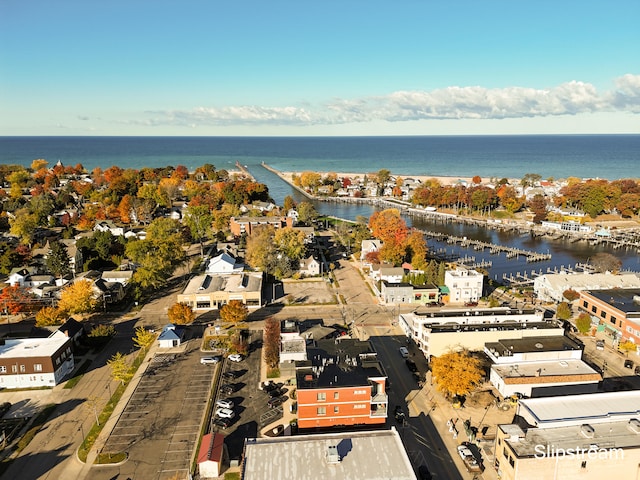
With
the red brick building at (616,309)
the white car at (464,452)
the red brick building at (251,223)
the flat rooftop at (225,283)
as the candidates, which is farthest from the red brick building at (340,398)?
the red brick building at (251,223)

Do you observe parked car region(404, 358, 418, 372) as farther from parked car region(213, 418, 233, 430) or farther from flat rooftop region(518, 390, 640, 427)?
parked car region(213, 418, 233, 430)

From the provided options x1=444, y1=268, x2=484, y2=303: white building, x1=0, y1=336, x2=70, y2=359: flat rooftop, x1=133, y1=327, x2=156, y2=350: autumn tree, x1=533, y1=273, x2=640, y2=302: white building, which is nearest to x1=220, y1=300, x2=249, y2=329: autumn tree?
x1=133, y1=327, x2=156, y2=350: autumn tree

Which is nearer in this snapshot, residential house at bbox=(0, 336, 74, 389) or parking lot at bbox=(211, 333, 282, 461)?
parking lot at bbox=(211, 333, 282, 461)

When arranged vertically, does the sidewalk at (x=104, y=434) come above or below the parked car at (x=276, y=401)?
below

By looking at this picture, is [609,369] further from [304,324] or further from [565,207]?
[565,207]

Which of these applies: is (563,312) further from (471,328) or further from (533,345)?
(471,328)

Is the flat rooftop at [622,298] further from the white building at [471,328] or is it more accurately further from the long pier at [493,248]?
the long pier at [493,248]
